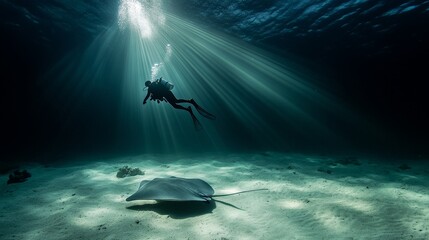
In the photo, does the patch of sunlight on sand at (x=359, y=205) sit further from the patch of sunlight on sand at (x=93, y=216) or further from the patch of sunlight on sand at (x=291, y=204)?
the patch of sunlight on sand at (x=93, y=216)

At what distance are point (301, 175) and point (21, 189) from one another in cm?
926

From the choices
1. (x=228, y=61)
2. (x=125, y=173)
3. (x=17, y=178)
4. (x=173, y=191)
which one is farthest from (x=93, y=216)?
(x=228, y=61)

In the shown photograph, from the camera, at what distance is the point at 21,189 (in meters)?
7.16

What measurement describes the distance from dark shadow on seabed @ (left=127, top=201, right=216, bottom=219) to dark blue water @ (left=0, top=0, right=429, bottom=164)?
12.3m

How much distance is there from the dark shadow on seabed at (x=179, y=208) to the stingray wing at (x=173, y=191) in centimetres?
26

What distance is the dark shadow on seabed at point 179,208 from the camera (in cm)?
471

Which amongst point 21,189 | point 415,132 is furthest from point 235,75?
Result: point 415,132

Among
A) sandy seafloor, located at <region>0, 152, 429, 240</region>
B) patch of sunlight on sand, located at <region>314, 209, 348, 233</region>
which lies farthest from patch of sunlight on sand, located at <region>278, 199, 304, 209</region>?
patch of sunlight on sand, located at <region>314, 209, 348, 233</region>

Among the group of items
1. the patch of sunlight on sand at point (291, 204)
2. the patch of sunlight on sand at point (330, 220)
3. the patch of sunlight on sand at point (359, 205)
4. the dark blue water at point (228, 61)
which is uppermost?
the dark blue water at point (228, 61)

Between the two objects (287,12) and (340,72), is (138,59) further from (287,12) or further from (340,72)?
(340,72)

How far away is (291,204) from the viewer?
5297 mm

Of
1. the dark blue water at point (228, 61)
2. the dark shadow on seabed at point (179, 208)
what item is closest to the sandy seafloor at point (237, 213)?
the dark shadow on seabed at point (179, 208)

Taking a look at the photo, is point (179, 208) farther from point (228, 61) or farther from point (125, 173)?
point (228, 61)

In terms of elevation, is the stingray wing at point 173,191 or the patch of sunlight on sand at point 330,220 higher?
the stingray wing at point 173,191
